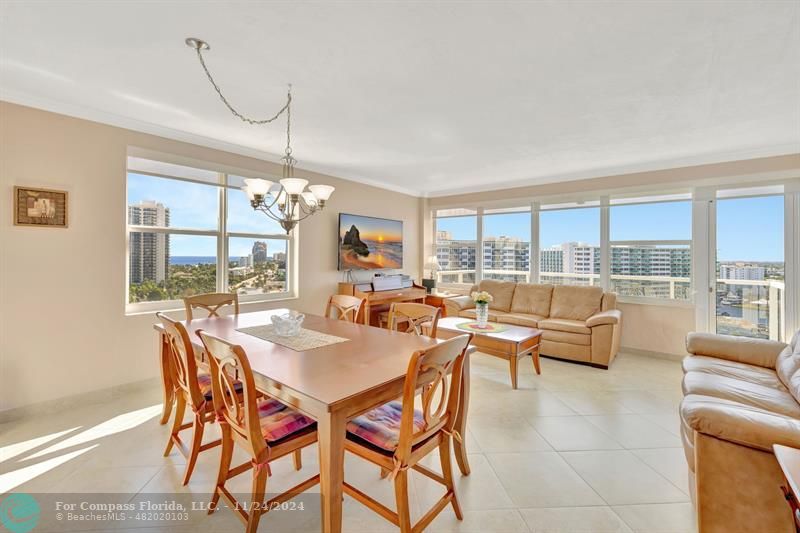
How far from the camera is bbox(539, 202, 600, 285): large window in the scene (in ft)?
16.1

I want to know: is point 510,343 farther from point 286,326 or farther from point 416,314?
point 286,326

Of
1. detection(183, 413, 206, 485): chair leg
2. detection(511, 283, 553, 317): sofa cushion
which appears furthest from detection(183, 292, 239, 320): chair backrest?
detection(511, 283, 553, 317): sofa cushion

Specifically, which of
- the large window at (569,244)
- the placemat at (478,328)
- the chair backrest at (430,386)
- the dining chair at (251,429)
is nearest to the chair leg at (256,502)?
the dining chair at (251,429)

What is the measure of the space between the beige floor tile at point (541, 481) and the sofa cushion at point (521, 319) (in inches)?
92.2

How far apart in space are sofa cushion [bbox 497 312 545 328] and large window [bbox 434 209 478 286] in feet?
5.03

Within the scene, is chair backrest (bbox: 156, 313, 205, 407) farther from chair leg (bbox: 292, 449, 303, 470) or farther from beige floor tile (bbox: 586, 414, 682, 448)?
beige floor tile (bbox: 586, 414, 682, 448)

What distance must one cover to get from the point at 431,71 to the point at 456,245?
4.32m

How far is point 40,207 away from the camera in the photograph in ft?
8.57

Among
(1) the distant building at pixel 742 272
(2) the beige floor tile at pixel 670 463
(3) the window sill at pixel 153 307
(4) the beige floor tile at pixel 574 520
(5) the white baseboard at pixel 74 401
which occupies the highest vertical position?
(1) the distant building at pixel 742 272

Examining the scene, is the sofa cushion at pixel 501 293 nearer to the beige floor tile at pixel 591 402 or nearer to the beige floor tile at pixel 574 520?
the beige floor tile at pixel 591 402

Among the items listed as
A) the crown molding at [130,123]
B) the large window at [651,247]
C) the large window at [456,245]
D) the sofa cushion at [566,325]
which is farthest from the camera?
the large window at [456,245]

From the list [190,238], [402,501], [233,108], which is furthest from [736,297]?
[190,238]

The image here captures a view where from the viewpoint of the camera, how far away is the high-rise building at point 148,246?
3176mm

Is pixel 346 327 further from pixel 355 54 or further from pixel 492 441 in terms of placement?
pixel 355 54
